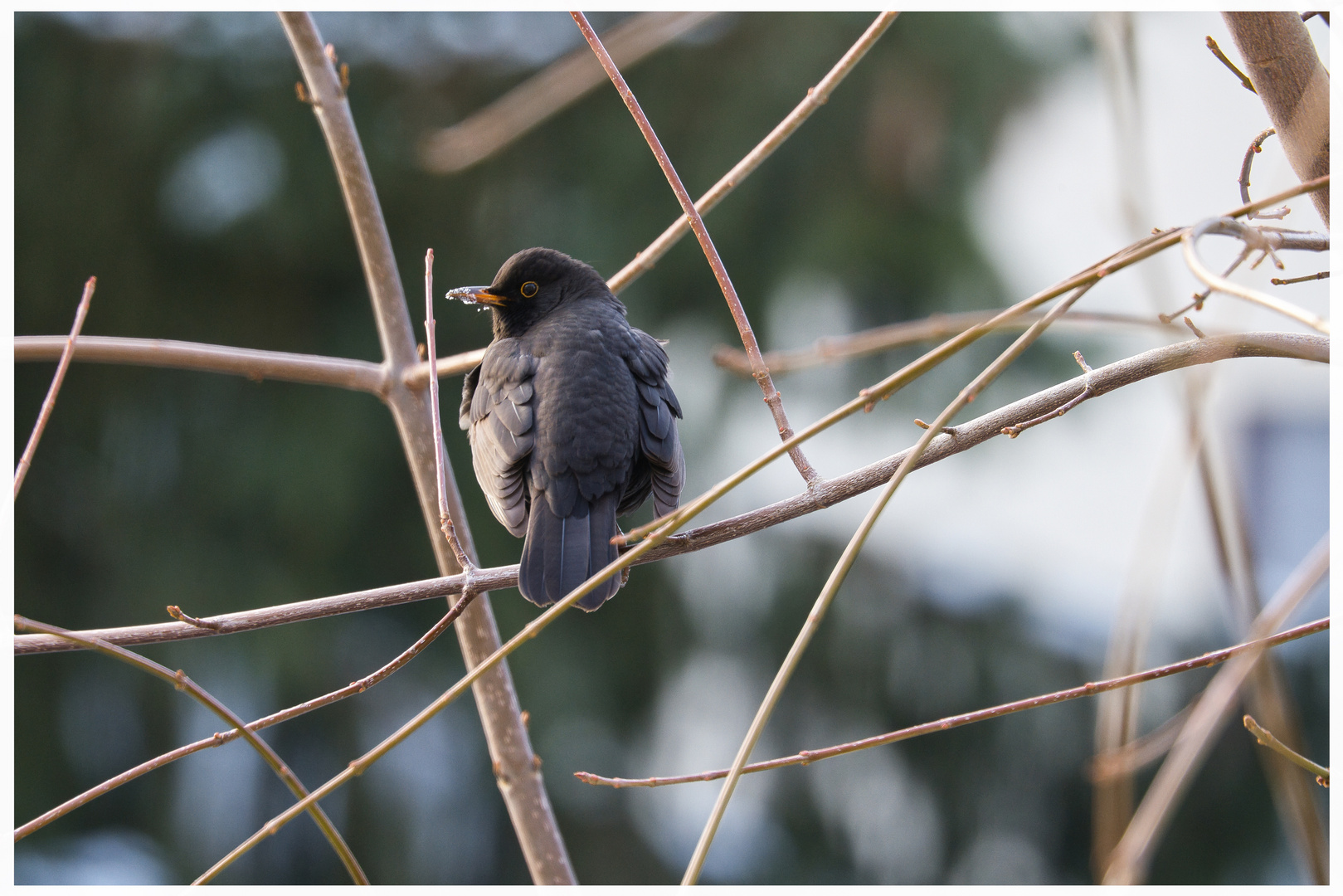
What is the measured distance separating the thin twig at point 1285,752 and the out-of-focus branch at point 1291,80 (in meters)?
0.74

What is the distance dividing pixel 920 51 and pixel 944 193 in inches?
34.8

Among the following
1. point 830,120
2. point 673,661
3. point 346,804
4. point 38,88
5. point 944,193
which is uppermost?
point 38,88

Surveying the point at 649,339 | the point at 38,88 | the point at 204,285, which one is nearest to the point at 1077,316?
the point at 649,339

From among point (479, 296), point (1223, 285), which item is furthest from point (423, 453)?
point (1223, 285)

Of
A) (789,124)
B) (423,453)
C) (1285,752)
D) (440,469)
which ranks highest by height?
(789,124)

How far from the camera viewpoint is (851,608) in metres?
6.39

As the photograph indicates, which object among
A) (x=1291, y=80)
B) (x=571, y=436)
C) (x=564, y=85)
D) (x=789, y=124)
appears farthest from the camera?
(x=571, y=436)

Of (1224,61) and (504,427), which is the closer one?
(1224,61)

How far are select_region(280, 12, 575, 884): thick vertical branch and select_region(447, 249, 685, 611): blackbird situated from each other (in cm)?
18

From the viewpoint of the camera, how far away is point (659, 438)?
212 centimetres

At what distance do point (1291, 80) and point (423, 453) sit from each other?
6.41 ft

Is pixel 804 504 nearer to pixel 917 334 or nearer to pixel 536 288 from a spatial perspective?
pixel 917 334

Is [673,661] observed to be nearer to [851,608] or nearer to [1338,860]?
[851,608]

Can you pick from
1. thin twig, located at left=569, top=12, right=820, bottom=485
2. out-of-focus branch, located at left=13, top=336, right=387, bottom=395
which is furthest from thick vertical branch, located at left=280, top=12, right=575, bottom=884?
thin twig, located at left=569, top=12, right=820, bottom=485
